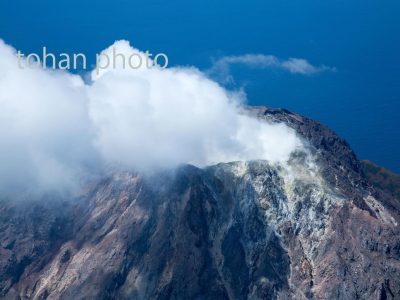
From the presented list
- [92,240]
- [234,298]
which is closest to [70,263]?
[92,240]

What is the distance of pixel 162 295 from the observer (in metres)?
184

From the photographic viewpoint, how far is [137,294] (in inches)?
7293

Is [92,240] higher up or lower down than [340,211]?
lower down

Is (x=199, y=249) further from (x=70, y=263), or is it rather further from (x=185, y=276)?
(x=70, y=263)

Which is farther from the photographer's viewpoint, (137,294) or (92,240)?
(92,240)

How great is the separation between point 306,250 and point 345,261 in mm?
11760

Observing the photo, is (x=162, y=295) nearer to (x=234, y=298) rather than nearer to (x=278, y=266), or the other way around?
(x=234, y=298)

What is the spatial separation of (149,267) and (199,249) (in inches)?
574

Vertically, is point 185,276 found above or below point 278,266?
below

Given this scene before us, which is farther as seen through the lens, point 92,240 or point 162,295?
point 92,240

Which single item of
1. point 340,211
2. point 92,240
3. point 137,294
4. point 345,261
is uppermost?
point 340,211

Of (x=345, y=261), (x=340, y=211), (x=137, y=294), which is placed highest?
(x=340, y=211)

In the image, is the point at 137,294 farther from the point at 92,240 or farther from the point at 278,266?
the point at 278,266

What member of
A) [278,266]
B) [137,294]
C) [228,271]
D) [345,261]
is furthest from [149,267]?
[345,261]
